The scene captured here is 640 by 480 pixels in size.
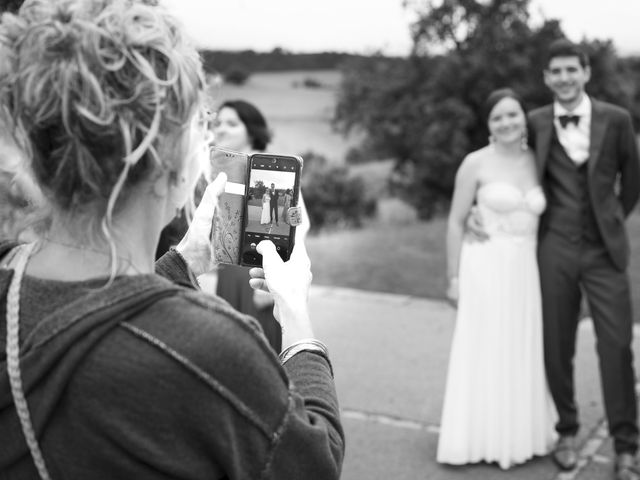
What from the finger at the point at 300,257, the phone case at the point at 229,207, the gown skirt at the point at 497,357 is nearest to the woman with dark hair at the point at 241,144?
the gown skirt at the point at 497,357

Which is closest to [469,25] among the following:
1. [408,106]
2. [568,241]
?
[408,106]

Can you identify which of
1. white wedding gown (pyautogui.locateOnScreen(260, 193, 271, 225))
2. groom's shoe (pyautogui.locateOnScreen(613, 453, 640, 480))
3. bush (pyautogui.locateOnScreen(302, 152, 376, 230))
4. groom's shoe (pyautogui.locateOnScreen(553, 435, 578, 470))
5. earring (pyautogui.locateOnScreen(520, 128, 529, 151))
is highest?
white wedding gown (pyautogui.locateOnScreen(260, 193, 271, 225))

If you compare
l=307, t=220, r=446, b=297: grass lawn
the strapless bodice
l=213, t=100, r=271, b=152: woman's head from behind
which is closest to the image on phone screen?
l=213, t=100, r=271, b=152: woman's head from behind

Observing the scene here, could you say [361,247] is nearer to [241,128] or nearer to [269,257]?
[241,128]

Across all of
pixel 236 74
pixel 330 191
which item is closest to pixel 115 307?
pixel 236 74

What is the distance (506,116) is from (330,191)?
80.7ft

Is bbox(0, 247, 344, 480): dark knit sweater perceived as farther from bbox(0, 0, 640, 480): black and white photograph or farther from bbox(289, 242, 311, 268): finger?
bbox(289, 242, 311, 268): finger

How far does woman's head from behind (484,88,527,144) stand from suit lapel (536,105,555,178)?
135 millimetres

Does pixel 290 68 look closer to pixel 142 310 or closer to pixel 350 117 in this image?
pixel 142 310

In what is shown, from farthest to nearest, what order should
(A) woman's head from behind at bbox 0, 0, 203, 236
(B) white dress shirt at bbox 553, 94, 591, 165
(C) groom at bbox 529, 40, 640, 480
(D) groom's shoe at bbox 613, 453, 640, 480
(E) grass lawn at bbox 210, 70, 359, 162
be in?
(E) grass lawn at bbox 210, 70, 359, 162, (B) white dress shirt at bbox 553, 94, 591, 165, (C) groom at bbox 529, 40, 640, 480, (D) groom's shoe at bbox 613, 453, 640, 480, (A) woman's head from behind at bbox 0, 0, 203, 236

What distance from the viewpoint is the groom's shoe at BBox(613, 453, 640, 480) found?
4688mm

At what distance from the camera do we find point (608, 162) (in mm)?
5078

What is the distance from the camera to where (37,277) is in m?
1.42

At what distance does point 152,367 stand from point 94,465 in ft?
0.65
